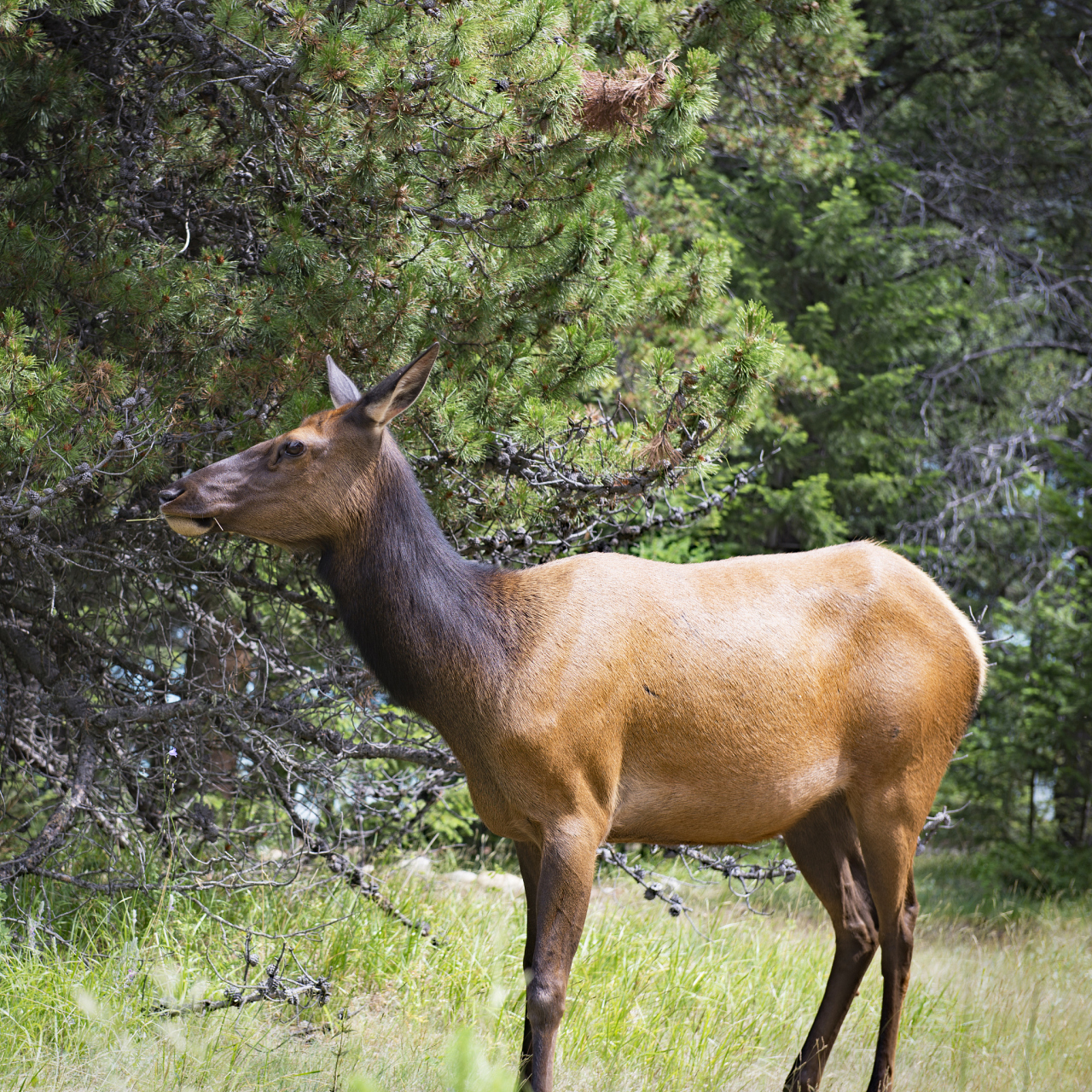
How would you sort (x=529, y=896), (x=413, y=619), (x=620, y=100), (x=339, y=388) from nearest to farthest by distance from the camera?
(x=413, y=619)
(x=529, y=896)
(x=339, y=388)
(x=620, y=100)

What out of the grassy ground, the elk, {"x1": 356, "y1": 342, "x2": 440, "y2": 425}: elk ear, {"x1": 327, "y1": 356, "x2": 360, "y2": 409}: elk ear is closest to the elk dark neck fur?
the elk

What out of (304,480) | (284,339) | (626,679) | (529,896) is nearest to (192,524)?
(304,480)

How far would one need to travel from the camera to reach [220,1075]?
3768mm

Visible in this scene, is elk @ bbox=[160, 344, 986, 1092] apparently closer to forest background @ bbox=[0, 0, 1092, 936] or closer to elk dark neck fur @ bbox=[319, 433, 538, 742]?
elk dark neck fur @ bbox=[319, 433, 538, 742]

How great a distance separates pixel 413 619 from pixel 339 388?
0.93 metres

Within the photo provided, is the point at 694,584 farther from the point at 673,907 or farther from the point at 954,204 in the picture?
the point at 954,204

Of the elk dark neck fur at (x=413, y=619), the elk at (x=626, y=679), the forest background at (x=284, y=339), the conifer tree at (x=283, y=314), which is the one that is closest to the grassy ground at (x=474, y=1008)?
the forest background at (x=284, y=339)

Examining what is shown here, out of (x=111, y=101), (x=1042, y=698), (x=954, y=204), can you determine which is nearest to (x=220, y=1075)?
(x=111, y=101)

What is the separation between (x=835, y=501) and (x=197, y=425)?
322 inches

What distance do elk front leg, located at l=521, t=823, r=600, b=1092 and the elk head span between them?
1.27 m

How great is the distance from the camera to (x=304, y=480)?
367 centimetres

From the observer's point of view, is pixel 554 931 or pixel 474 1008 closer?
pixel 554 931

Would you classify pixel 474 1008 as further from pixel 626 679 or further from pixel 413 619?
pixel 413 619

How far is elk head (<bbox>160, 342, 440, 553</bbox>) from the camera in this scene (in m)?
3.59
